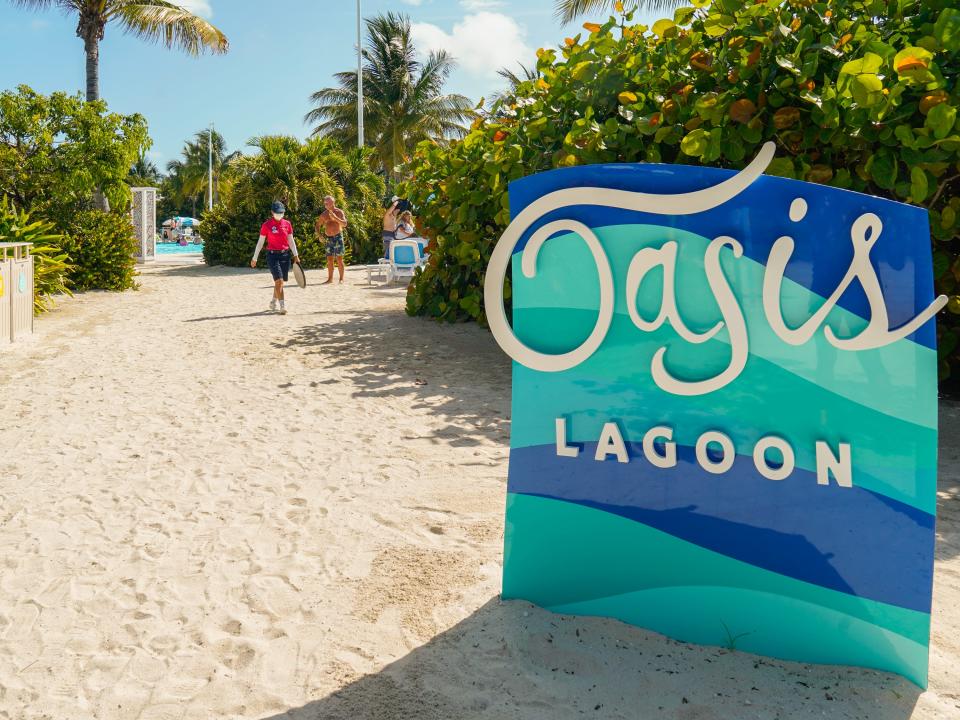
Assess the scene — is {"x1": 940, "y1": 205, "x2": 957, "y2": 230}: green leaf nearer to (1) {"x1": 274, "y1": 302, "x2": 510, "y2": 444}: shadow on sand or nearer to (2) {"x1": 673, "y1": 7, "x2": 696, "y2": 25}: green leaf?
(2) {"x1": 673, "y1": 7, "x2": 696, "y2": 25}: green leaf

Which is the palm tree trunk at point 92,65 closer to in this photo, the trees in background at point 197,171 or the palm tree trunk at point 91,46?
the palm tree trunk at point 91,46

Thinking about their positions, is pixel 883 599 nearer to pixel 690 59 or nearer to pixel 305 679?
pixel 305 679

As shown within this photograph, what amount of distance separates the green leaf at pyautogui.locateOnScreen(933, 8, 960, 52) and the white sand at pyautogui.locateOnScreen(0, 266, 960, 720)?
8.67 ft

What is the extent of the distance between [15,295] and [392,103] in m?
29.8

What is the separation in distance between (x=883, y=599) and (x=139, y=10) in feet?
78.4

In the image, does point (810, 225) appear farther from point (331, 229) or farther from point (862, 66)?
point (331, 229)

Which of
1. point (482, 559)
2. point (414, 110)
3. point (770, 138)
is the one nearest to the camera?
point (482, 559)

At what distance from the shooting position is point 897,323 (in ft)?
8.82

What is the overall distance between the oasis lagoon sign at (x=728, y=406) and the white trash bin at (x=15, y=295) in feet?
27.7

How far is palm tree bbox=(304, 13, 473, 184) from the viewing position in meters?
37.2

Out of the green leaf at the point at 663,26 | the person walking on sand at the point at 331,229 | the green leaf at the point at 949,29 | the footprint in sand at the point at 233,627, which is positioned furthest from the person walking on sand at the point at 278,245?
the footprint in sand at the point at 233,627

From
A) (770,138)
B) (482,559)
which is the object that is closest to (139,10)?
(770,138)

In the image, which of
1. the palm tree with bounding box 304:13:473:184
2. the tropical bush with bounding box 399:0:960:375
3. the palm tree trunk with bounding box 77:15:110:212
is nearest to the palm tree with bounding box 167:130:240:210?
the palm tree with bounding box 304:13:473:184

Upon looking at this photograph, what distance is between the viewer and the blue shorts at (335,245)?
16469 millimetres
